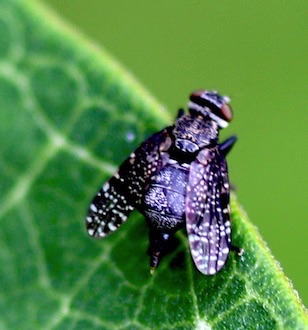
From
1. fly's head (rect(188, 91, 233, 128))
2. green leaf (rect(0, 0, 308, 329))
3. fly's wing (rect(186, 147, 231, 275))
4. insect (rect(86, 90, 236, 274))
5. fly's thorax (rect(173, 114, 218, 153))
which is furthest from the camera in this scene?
fly's head (rect(188, 91, 233, 128))

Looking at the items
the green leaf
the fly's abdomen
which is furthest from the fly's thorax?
the green leaf

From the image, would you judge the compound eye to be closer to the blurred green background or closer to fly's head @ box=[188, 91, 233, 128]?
fly's head @ box=[188, 91, 233, 128]

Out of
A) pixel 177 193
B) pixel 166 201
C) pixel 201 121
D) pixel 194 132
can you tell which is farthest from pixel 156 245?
pixel 201 121

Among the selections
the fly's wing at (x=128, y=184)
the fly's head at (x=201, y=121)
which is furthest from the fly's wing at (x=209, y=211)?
the fly's wing at (x=128, y=184)

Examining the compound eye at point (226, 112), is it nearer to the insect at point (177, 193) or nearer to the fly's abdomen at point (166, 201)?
the insect at point (177, 193)

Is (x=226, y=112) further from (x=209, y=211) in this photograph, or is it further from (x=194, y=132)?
(x=209, y=211)

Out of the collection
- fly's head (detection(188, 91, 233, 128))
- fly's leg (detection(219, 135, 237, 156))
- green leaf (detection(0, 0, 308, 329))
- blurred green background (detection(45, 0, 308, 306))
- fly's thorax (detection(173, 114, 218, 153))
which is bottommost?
green leaf (detection(0, 0, 308, 329))
